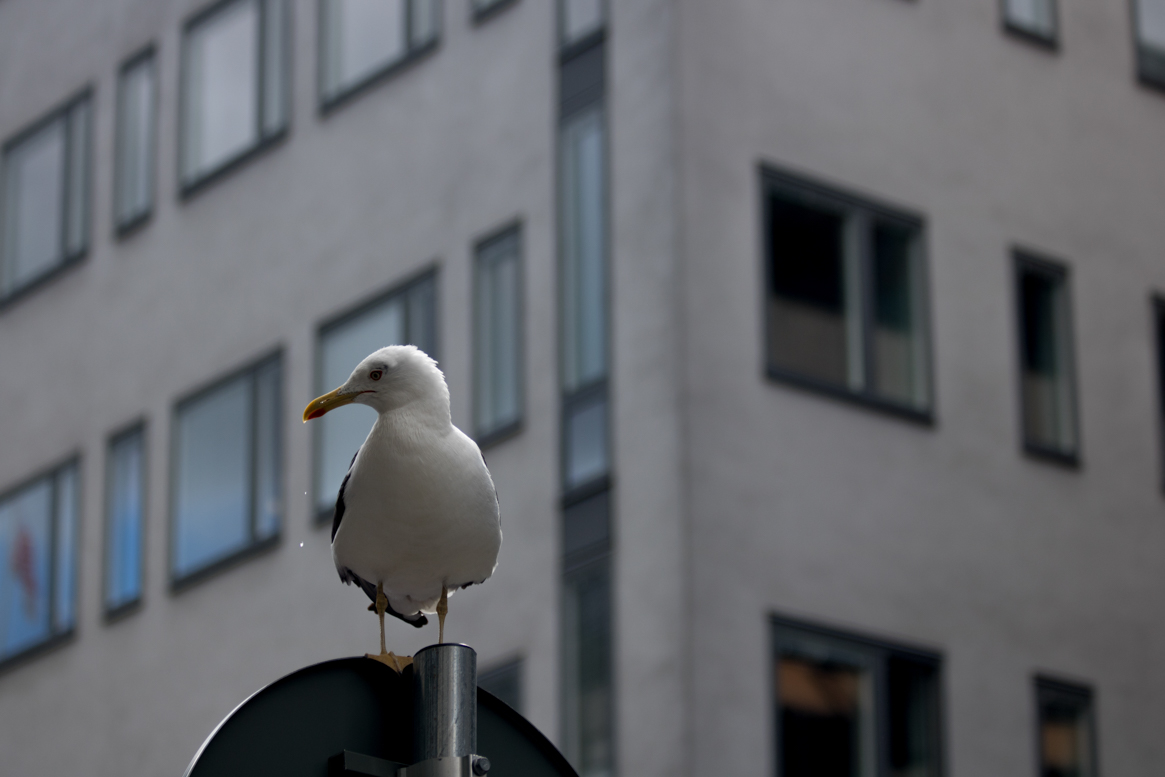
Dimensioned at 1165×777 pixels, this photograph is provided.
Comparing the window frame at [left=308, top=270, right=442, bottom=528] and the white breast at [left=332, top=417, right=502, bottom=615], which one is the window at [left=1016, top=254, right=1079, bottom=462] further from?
the white breast at [left=332, top=417, right=502, bottom=615]

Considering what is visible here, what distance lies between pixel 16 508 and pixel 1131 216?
13902 millimetres

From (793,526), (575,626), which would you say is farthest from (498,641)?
(793,526)

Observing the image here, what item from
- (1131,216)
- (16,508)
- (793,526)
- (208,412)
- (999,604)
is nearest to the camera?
(793,526)

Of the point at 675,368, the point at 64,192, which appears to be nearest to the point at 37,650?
the point at 64,192

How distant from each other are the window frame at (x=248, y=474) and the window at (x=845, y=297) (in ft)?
20.0

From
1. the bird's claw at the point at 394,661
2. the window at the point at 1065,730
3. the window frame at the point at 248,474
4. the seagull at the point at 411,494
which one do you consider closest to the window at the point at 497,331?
the window frame at the point at 248,474

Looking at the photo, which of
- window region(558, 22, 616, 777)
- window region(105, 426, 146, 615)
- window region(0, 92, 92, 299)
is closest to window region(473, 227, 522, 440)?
window region(558, 22, 616, 777)

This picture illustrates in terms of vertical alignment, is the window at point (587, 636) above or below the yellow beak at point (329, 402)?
above

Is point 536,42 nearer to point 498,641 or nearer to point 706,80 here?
point 706,80

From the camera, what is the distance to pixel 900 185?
19.2 metres

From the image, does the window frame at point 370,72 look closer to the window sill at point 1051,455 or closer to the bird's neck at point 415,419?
the window sill at point 1051,455

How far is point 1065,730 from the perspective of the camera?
1927 cm

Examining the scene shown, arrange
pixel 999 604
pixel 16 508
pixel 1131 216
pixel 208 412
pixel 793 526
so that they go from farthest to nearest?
pixel 16 508 → pixel 208 412 → pixel 1131 216 → pixel 999 604 → pixel 793 526

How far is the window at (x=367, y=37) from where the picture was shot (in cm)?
2106
